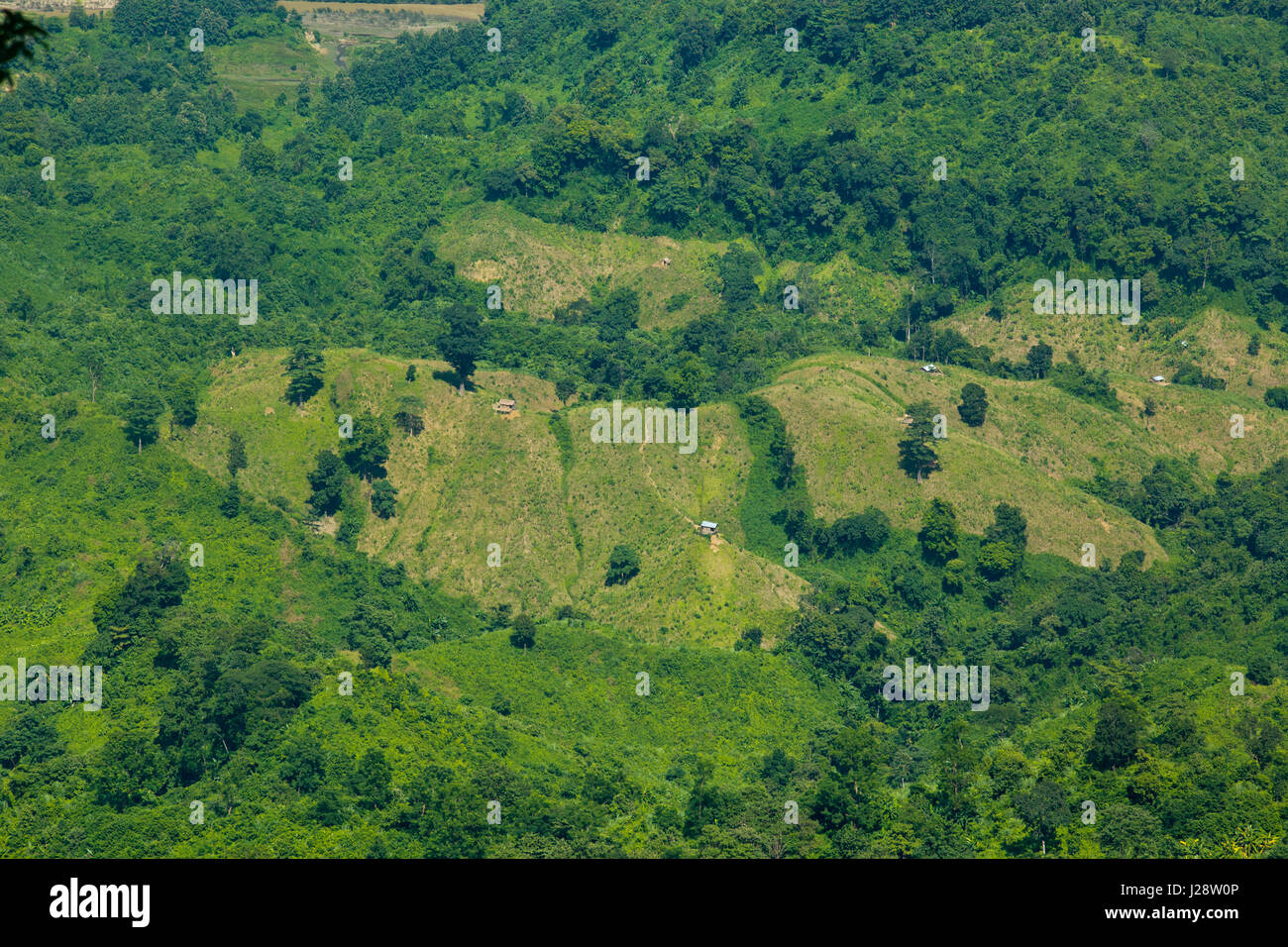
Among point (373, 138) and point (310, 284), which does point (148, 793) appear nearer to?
point (310, 284)

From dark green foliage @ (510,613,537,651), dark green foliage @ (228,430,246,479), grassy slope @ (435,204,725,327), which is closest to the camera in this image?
dark green foliage @ (510,613,537,651)

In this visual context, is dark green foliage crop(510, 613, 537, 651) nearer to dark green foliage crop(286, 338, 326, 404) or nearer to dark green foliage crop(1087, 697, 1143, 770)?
dark green foliage crop(286, 338, 326, 404)

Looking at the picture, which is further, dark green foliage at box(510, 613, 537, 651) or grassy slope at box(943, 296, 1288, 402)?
grassy slope at box(943, 296, 1288, 402)

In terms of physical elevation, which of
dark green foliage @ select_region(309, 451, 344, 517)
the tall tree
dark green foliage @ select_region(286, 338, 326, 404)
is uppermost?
the tall tree

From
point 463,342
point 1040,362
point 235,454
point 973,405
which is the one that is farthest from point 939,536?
point 235,454

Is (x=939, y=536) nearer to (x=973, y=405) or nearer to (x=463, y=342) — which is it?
(x=973, y=405)

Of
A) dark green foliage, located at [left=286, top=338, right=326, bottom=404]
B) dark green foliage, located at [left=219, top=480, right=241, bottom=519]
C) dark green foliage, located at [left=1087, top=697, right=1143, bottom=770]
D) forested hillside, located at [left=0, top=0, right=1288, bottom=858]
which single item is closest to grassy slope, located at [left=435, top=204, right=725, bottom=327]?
forested hillside, located at [left=0, top=0, right=1288, bottom=858]

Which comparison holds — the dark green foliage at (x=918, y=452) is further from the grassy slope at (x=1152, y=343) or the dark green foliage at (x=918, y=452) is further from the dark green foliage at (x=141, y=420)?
the dark green foliage at (x=141, y=420)

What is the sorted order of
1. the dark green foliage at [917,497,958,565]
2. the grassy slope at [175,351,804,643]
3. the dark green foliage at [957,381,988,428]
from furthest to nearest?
the dark green foliage at [957,381,988,428], the dark green foliage at [917,497,958,565], the grassy slope at [175,351,804,643]

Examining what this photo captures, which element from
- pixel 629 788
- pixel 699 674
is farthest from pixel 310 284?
pixel 629 788
